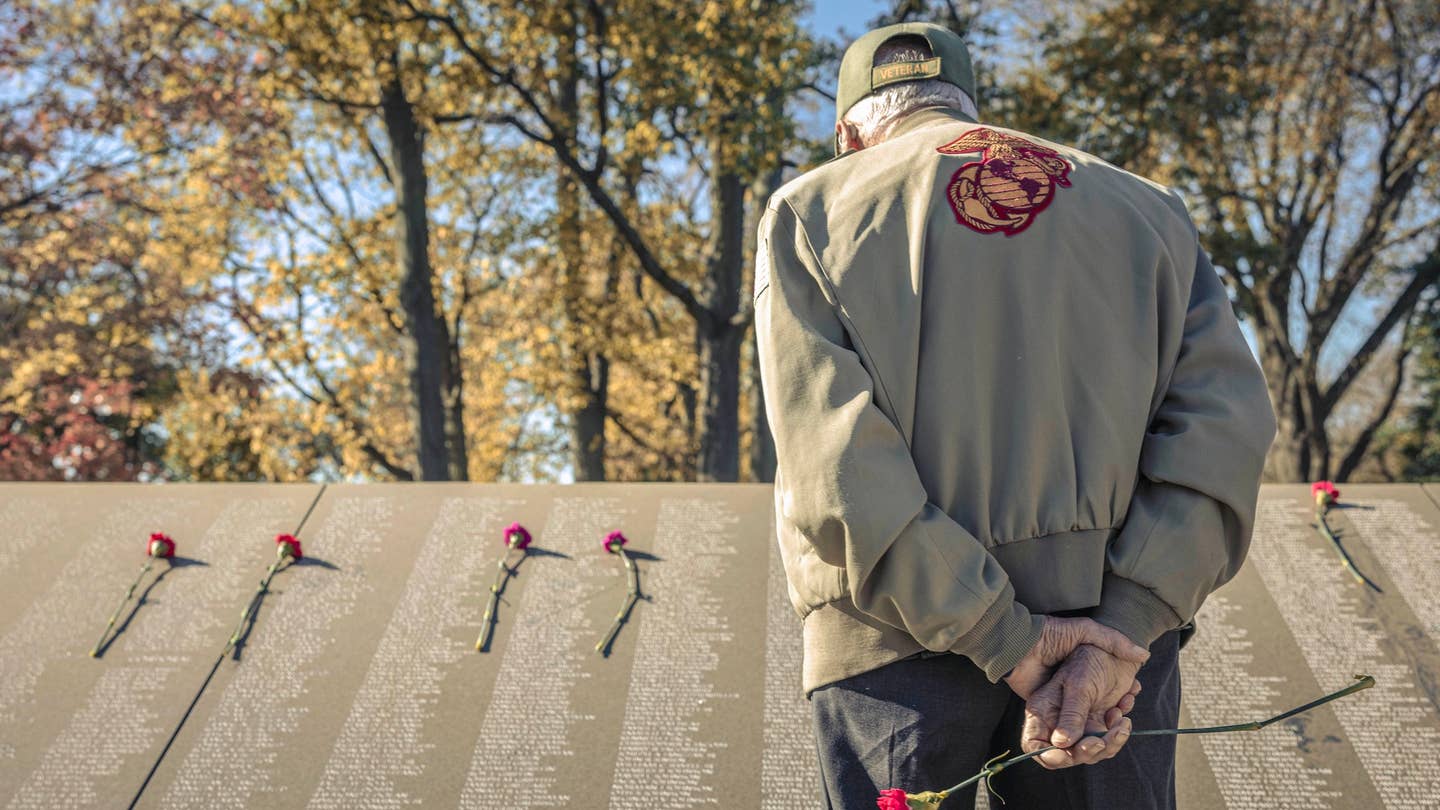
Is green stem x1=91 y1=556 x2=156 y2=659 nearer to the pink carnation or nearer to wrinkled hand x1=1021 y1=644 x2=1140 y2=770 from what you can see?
the pink carnation

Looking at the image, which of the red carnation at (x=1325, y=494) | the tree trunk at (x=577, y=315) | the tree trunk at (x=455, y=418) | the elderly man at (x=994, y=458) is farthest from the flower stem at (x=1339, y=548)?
the tree trunk at (x=455, y=418)

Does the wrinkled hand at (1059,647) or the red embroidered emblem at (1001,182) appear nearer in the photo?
the wrinkled hand at (1059,647)

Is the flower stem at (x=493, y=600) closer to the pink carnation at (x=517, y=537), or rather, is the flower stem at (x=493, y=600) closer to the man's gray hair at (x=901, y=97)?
the pink carnation at (x=517, y=537)

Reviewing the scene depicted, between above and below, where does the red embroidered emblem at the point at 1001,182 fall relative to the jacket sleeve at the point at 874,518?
above

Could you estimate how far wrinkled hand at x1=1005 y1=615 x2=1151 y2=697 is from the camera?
1.65 meters

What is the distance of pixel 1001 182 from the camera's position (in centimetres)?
181

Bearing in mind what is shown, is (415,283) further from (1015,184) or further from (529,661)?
(1015,184)

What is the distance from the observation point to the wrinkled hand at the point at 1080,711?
1625 mm

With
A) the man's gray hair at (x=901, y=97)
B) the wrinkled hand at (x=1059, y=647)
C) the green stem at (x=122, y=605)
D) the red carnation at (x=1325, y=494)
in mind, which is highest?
the man's gray hair at (x=901, y=97)

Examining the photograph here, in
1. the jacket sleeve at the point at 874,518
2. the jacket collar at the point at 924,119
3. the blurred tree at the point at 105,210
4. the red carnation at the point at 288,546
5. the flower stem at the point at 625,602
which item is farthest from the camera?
the blurred tree at the point at 105,210

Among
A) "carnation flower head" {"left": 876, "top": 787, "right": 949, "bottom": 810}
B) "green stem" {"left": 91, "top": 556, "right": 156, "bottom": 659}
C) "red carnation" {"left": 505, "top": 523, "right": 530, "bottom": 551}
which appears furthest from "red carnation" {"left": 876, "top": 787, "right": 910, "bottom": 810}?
"green stem" {"left": 91, "top": 556, "right": 156, "bottom": 659}

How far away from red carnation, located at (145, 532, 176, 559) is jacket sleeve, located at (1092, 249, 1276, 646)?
3.65 metres

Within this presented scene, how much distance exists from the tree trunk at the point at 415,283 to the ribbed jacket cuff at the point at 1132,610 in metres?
8.57

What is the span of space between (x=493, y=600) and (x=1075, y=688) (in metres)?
2.64
